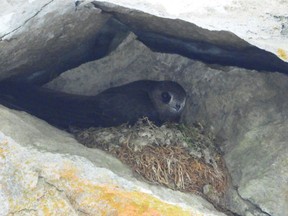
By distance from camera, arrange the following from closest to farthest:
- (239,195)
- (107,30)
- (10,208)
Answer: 1. (10,208)
2. (239,195)
3. (107,30)

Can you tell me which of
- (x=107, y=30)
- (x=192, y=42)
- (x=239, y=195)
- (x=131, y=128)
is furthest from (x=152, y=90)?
(x=239, y=195)

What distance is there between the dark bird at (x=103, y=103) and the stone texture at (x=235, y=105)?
124mm

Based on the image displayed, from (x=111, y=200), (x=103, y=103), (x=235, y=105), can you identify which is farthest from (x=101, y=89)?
(x=111, y=200)

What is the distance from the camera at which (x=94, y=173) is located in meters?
3.40

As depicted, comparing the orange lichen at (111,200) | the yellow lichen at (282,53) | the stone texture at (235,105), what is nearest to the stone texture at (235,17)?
the yellow lichen at (282,53)

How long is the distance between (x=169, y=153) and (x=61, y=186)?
5.46 ft

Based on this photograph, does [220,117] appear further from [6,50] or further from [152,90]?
[6,50]

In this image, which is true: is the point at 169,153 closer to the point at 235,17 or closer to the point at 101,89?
the point at 101,89

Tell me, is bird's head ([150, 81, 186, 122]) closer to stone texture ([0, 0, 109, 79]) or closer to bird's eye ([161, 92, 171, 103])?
bird's eye ([161, 92, 171, 103])

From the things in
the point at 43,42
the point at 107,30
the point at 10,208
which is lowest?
the point at 10,208

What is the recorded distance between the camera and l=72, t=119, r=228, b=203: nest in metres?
4.28

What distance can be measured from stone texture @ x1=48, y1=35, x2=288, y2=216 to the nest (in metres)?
0.15

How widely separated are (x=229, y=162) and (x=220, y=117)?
0.65 meters

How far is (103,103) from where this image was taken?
558 cm
